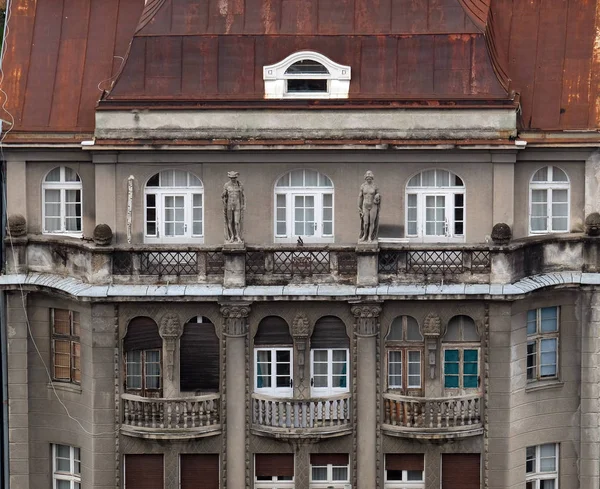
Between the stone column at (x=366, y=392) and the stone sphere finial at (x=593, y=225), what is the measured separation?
26.4ft

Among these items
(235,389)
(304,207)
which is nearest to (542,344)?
(304,207)

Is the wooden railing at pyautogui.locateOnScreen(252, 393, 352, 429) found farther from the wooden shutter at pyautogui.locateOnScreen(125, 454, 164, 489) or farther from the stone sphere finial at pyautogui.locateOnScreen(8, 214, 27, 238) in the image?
the stone sphere finial at pyautogui.locateOnScreen(8, 214, 27, 238)

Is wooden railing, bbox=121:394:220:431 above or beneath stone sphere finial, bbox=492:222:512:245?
beneath

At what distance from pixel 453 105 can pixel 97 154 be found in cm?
1267

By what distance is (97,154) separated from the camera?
8038cm

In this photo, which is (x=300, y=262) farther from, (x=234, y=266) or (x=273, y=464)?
(x=273, y=464)

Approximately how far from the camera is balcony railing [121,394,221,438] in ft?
264

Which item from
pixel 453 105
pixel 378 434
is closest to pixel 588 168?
pixel 453 105

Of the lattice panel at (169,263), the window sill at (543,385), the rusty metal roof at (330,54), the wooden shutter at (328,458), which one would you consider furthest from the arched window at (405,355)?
the rusty metal roof at (330,54)

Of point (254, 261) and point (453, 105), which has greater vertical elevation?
point (453, 105)

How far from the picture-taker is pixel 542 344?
82062 millimetres

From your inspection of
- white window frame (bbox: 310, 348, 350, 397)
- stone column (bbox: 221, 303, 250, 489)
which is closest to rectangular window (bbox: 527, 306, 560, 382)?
white window frame (bbox: 310, 348, 350, 397)

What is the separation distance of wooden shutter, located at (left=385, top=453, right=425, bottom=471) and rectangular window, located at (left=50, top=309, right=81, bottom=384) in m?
11.5

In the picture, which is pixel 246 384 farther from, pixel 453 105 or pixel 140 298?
pixel 453 105
